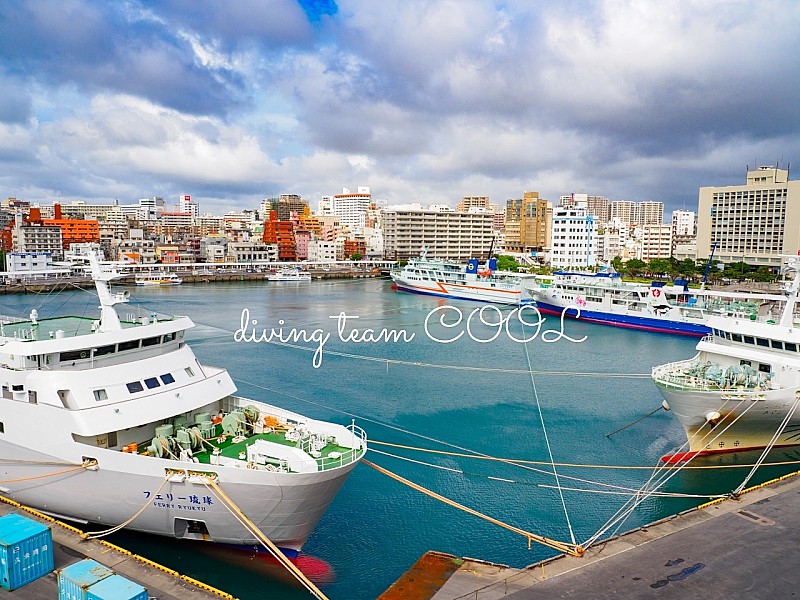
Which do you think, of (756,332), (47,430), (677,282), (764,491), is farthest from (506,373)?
(677,282)

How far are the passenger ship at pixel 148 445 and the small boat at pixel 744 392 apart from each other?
9.70m

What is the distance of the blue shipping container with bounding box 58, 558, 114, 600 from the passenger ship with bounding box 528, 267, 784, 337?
38.4m

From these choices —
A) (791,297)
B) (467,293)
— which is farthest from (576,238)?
(791,297)

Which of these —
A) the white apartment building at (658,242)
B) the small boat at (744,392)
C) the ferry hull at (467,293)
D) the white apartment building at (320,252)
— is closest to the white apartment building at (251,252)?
the white apartment building at (320,252)

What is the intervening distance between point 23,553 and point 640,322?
4164cm

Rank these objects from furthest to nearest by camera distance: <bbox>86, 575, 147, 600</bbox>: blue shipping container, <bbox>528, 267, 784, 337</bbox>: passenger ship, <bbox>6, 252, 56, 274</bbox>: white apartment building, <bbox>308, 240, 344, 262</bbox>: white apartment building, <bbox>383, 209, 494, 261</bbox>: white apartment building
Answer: <bbox>383, 209, 494, 261</bbox>: white apartment building, <bbox>308, 240, 344, 262</bbox>: white apartment building, <bbox>6, 252, 56, 274</bbox>: white apartment building, <bbox>528, 267, 784, 337</bbox>: passenger ship, <bbox>86, 575, 147, 600</bbox>: blue shipping container

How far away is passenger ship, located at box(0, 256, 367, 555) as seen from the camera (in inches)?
373

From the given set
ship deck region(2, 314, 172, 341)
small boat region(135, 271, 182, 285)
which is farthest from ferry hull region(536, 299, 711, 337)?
small boat region(135, 271, 182, 285)

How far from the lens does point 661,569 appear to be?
322 inches

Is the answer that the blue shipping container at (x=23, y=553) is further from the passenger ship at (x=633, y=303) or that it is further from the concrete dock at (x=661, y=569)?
the passenger ship at (x=633, y=303)

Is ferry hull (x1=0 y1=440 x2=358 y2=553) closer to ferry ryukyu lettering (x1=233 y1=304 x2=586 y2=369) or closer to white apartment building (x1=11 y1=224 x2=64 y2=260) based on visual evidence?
ferry ryukyu lettering (x1=233 y1=304 x2=586 y2=369)

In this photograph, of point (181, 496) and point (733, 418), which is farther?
point (733, 418)

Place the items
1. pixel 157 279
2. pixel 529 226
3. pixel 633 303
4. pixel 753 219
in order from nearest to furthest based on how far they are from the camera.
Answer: pixel 633 303 < pixel 157 279 < pixel 753 219 < pixel 529 226

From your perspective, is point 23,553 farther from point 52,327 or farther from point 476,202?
point 476,202
